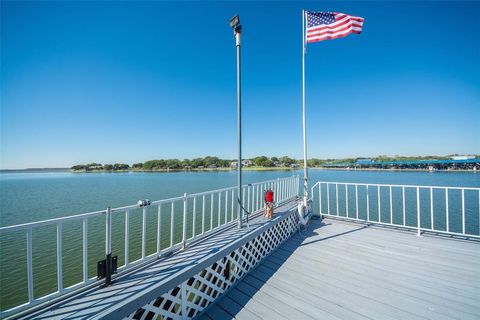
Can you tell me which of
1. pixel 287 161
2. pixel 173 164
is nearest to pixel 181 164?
pixel 173 164

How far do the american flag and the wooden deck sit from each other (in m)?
4.52

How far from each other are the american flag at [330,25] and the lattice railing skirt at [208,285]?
182 inches

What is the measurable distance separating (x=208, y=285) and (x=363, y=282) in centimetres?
180

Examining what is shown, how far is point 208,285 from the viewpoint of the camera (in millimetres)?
2092

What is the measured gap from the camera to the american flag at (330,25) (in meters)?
4.60

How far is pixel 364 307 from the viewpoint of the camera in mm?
1930

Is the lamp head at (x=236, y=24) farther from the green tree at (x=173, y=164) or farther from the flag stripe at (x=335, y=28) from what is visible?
the green tree at (x=173, y=164)

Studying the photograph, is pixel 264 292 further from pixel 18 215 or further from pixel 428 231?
pixel 18 215

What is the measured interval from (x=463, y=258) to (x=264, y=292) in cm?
292

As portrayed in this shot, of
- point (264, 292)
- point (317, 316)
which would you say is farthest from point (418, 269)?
point (264, 292)

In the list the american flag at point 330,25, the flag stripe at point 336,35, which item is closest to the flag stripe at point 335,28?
the american flag at point 330,25

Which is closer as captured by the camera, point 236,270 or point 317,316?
point 317,316

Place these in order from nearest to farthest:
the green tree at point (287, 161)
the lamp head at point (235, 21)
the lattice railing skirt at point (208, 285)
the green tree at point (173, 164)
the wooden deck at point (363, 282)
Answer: the lattice railing skirt at point (208, 285) → the wooden deck at point (363, 282) → the lamp head at point (235, 21) → the green tree at point (173, 164) → the green tree at point (287, 161)

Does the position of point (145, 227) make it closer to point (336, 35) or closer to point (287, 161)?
point (336, 35)
